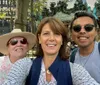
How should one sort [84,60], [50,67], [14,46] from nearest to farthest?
[50,67] < [84,60] < [14,46]

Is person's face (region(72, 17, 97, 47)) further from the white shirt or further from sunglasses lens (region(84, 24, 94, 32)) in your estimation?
the white shirt

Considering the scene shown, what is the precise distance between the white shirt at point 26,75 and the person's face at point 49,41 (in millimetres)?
167

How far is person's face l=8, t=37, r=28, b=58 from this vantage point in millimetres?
3037

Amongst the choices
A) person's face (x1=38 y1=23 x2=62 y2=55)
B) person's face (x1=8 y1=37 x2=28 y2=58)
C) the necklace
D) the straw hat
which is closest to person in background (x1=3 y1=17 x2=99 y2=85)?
person's face (x1=38 y1=23 x2=62 y2=55)

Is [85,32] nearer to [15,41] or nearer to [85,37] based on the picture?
[85,37]

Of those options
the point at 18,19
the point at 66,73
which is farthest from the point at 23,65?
the point at 18,19

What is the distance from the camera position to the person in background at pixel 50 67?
7.29 ft

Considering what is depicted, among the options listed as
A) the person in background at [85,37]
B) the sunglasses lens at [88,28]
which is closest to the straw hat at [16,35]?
the person in background at [85,37]

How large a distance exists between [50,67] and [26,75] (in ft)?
0.64

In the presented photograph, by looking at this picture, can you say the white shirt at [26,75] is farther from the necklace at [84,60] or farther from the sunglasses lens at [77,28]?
the sunglasses lens at [77,28]

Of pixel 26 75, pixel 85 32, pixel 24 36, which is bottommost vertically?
pixel 26 75

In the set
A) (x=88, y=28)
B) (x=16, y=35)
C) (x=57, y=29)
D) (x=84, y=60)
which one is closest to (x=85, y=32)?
(x=88, y=28)

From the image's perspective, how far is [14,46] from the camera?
3051 mm

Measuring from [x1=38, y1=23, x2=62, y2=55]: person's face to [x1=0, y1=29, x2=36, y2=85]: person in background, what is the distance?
2.46ft
